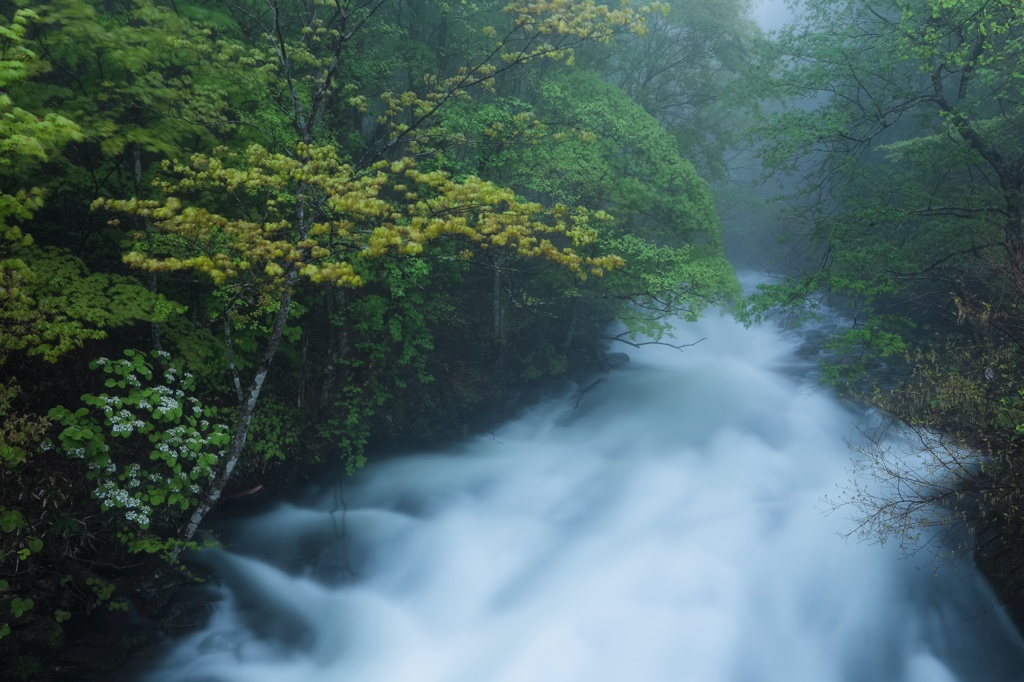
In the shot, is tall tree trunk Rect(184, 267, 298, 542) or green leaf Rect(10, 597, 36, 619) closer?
green leaf Rect(10, 597, 36, 619)

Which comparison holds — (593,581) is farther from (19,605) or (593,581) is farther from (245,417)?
(19,605)

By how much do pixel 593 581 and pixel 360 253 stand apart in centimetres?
708

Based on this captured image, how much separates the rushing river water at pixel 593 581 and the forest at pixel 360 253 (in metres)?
0.95

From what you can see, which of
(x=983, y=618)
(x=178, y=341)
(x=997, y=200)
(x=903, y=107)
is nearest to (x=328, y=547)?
(x=178, y=341)

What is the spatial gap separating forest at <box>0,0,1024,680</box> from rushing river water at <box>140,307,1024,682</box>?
0.95 meters

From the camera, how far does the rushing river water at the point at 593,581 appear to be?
8516 mm

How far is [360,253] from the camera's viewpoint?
5.92 m

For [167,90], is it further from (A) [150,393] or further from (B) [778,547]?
(B) [778,547]

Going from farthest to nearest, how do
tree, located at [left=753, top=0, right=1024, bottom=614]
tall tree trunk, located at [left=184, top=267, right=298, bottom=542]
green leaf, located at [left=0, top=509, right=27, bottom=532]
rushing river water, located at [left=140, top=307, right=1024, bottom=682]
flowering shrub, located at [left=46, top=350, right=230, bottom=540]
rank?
tree, located at [left=753, top=0, right=1024, bottom=614], rushing river water, located at [left=140, top=307, right=1024, bottom=682], tall tree trunk, located at [left=184, top=267, right=298, bottom=542], flowering shrub, located at [left=46, top=350, right=230, bottom=540], green leaf, located at [left=0, top=509, right=27, bottom=532]

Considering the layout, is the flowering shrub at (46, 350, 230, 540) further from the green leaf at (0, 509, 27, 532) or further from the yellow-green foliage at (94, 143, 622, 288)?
the yellow-green foliage at (94, 143, 622, 288)

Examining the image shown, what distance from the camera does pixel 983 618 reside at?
9000 mm

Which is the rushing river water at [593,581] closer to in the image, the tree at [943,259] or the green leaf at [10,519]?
the tree at [943,259]

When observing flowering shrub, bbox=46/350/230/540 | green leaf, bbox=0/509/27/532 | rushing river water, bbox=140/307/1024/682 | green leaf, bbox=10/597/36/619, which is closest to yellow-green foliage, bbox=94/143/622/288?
flowering shrub, bbox=46/350/230/540

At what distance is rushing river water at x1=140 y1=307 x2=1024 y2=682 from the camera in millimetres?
8516
